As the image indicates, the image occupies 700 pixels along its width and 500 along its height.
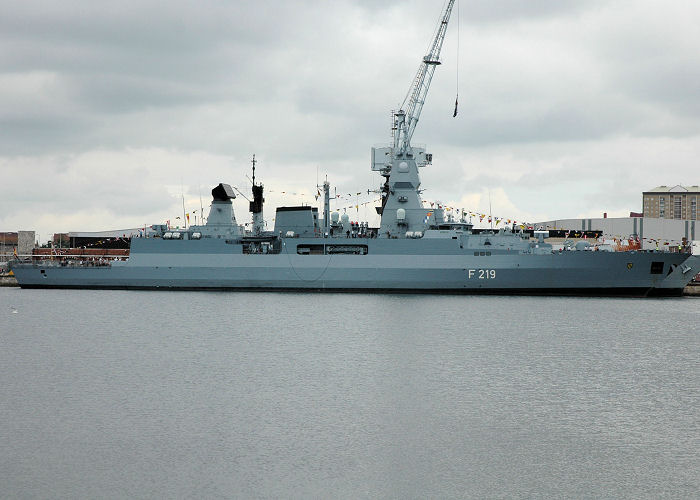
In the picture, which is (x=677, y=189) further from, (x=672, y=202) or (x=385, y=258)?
(x=385, y=258)

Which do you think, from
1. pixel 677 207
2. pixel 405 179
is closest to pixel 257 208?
pixel 405 179

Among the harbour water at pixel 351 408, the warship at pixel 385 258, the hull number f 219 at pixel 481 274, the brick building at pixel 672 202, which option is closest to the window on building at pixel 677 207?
the brick building at pixel 672 202

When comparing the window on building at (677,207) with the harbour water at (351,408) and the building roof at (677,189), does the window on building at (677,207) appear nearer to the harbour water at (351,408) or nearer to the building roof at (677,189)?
the building roof at (677,189)

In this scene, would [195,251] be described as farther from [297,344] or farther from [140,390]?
[140,390]

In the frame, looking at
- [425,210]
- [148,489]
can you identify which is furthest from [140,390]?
[425,210]

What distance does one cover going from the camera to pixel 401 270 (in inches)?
1528

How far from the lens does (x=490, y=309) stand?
31.8m

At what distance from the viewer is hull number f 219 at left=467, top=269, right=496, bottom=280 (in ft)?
124

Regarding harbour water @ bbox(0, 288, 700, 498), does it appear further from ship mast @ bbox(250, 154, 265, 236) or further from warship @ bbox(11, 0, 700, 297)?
ship mast @ bbox(250, 154, 265, 236)

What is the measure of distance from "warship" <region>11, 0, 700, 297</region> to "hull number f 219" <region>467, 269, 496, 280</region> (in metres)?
0.05

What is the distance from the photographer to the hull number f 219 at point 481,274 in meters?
37.9

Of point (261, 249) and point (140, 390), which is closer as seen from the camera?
point (140, 390)

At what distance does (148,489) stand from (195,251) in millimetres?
33210

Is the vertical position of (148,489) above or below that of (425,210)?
below
